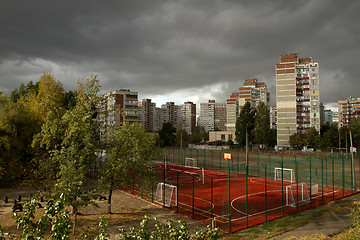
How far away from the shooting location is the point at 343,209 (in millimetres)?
18594

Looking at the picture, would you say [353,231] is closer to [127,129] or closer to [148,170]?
[148,170]

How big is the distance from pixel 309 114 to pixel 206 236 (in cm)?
7859

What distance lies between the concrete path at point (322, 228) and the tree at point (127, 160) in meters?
8.36

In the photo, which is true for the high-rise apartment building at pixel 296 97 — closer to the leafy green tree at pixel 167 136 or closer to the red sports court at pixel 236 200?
the leafy green tree at pixel 167 136

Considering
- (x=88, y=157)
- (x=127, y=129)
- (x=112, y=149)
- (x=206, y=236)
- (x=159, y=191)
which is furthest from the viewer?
(x=159, y=191)

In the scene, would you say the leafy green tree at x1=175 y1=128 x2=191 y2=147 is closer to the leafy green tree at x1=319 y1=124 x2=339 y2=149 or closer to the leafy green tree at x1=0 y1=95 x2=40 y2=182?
the leafy green tree at x1=319 y1=124 x2=339 y2=149

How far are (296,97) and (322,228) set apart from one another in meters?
66.8

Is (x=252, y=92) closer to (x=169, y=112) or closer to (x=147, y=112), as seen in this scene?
(x=147, y=112)

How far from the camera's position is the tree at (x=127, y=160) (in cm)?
1538

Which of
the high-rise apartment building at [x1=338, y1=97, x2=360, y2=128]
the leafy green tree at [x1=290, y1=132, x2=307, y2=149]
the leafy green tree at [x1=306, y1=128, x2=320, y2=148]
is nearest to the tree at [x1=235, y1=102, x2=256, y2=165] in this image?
the leafy green tree at [x1=290, y1=132, x2=307, y2=149]

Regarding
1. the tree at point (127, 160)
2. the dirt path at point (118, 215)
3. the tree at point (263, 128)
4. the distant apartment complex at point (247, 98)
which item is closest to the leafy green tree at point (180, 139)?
the distant apartment complex at point (247, 98)

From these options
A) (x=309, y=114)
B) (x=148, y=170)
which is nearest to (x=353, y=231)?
(x=148, y=170)

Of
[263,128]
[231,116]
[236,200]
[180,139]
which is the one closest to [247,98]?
[231,116]

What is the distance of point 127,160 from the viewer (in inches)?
631
